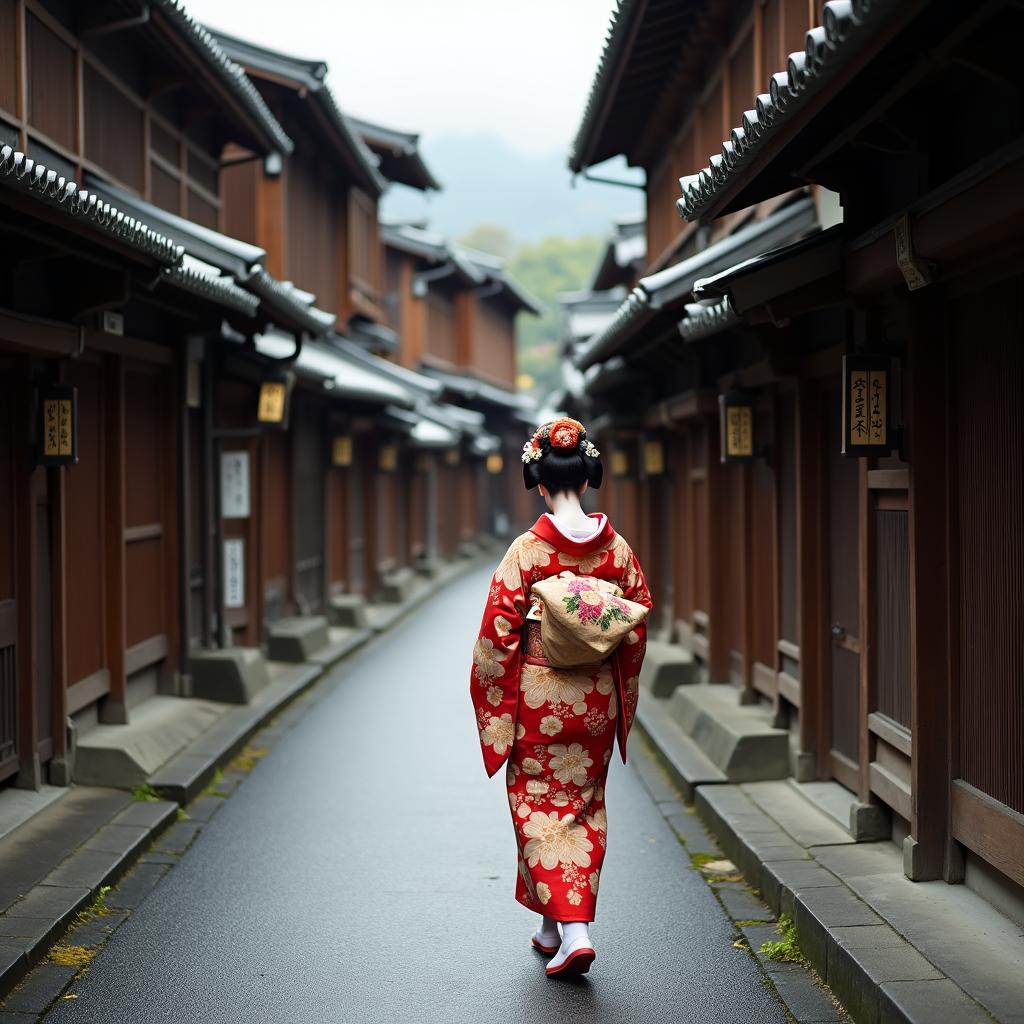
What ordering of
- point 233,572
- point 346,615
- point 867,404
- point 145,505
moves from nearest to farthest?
1. point 867,404
2. point 145,505
3. point 233,572
4. point 346,615

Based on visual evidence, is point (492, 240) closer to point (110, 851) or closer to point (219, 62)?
point (219, 62)

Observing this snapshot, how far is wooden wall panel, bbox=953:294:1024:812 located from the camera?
550cm

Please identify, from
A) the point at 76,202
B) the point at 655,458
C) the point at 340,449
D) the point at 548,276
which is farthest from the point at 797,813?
the point at 548,276

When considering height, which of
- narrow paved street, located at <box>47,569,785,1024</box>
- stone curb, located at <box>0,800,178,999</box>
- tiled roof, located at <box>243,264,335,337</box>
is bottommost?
narrow paved street, located at <box>47,569,785,1024</box>

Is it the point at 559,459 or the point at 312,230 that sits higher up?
the point at 312,230

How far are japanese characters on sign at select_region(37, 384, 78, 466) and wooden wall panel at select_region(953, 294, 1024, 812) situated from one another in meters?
5.33

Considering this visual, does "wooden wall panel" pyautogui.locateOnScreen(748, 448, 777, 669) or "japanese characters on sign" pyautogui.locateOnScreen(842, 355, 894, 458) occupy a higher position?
"japanese characters on sign" pyautogui.locateOnScreen(842, 355, 894, 458)

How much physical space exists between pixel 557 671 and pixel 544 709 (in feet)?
0.61

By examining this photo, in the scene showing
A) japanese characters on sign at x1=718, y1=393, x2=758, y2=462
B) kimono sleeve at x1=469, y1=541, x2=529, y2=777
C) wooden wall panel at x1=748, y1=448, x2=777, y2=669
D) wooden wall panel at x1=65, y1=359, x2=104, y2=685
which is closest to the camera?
kimono sleeve at x1=469, y1=541, x2=529, y2=777

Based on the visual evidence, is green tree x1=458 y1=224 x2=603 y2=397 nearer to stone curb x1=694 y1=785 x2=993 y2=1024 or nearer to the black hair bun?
stone curb x1=694 y1=785 x2=993 y2=1024

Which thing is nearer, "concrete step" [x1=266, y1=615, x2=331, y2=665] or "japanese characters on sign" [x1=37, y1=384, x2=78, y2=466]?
"japanese characters on sign" [x1=37, y1=384, x2=78, y2=466]

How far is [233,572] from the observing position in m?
14.2

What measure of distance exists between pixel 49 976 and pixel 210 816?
3184mm

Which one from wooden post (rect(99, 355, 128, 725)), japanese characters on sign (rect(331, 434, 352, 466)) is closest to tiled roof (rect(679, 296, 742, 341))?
wooden post (rect(99, 355, 128, 725))
